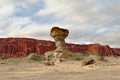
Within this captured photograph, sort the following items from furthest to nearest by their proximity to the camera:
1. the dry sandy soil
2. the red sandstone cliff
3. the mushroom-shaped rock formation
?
the red sandstone cliff < the mushroom-shaped rock formation < the dry sandy soil

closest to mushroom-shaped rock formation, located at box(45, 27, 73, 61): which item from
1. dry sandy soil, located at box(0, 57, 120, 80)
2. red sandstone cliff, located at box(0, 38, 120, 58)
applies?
dry sandy soil, located at box(0, 57, 120, 80)

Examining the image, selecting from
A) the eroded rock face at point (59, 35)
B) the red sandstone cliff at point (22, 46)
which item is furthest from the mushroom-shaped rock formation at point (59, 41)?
the red sandstone cliff at point (22, 46)

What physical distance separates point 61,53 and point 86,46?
70792 millimetres

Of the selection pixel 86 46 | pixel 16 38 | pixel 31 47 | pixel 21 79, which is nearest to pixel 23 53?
pixel 31 47

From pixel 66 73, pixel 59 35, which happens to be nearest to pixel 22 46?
pixel 59 35

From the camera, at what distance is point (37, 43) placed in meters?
88.0

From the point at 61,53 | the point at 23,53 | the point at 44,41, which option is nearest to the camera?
the point at 61,53

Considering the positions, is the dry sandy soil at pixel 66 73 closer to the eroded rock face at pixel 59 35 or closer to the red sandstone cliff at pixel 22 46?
the eroded rock face at pixel 59 35

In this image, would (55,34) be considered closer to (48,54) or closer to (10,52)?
(48,54)

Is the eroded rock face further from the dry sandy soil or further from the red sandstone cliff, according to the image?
the red sandstone cliff

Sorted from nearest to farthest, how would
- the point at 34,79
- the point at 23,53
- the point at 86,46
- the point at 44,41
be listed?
the point at 34,79, the point at 23,53, the point at 44,41, the point at 86,46

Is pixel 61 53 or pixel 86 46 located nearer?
pixel 61 53

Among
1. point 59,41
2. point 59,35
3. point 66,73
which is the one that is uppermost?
point 59,35

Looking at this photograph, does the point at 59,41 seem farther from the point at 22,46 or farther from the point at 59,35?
the point at 22,46
